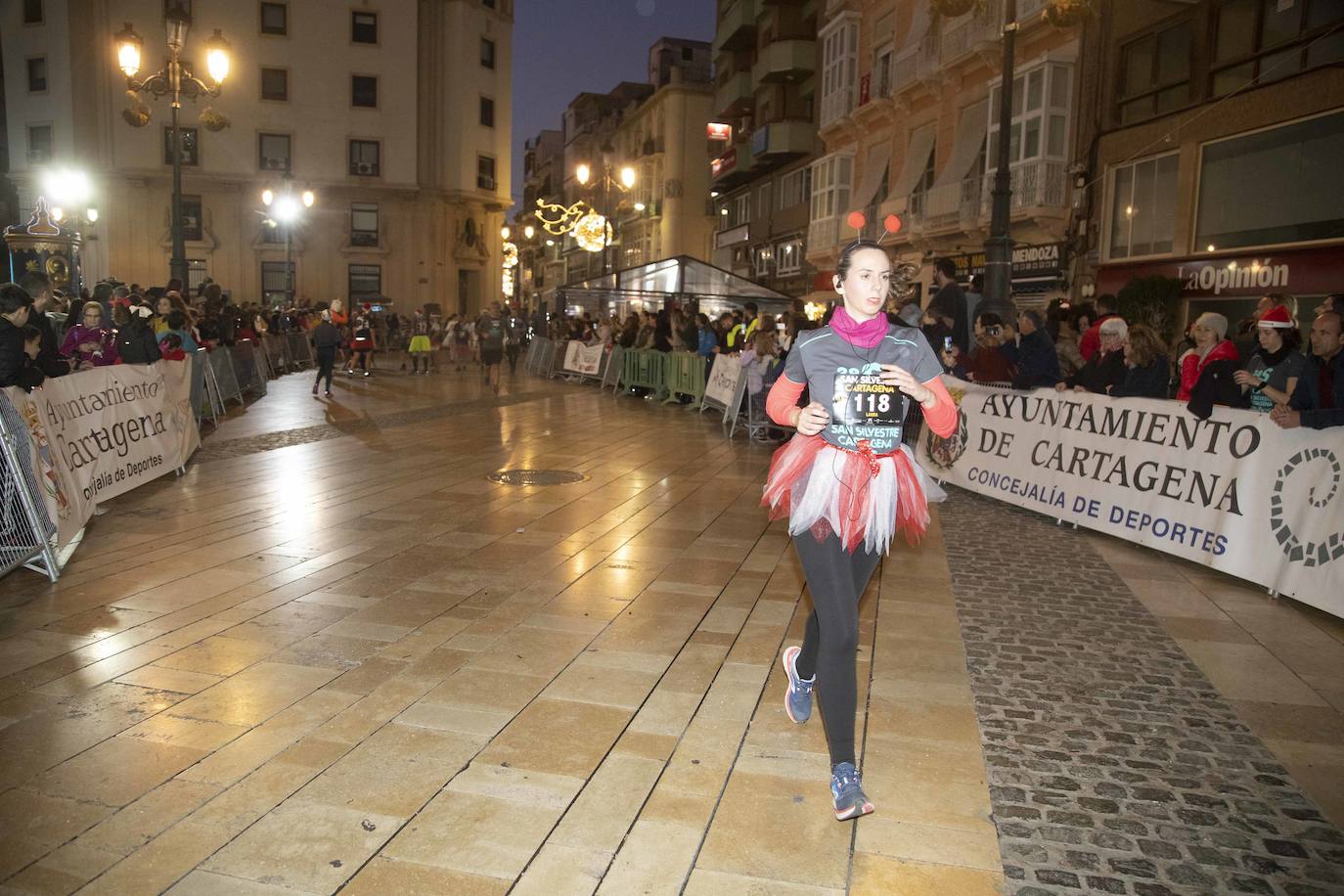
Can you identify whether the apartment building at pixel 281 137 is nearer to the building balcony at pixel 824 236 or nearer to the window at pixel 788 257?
the window at pixel 788 257

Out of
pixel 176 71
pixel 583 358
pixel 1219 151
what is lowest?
pixel 583 358

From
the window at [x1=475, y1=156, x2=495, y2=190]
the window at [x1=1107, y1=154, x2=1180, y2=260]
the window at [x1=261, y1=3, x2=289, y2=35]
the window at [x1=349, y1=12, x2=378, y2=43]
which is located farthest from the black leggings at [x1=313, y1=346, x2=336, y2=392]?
the window at [x1=261, y1=3, x2=289, y2=35]

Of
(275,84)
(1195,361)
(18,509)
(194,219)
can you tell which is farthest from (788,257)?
(18,509)

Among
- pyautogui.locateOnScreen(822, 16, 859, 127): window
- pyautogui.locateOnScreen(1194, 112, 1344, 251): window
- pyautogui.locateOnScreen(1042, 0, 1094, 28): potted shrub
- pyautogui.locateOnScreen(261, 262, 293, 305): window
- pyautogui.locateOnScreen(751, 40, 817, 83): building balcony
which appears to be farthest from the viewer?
pyautogui.locateOnScreen(261, 262, 293, 305): window

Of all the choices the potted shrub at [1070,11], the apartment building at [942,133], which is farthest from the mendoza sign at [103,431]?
the apartment building at [942,133]

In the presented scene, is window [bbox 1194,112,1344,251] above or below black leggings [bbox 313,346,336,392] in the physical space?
above

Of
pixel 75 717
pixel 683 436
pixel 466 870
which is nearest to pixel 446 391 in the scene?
pixel 683 436

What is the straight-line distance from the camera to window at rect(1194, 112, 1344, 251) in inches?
567

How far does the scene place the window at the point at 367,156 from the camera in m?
44.7

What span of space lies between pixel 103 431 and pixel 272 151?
40060mm

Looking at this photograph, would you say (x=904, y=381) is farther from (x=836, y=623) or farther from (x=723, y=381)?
(x=723, y=381)

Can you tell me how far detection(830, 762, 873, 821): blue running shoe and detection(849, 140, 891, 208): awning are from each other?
87.7 ft

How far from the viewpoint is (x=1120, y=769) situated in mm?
3861

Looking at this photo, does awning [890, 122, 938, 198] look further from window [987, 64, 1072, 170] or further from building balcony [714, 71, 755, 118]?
building balcony [714, 71, 755, 118]
